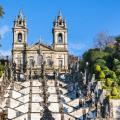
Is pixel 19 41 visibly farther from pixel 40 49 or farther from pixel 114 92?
pixel 114 92

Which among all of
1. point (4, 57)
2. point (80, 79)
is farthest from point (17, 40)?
point (80, 79)

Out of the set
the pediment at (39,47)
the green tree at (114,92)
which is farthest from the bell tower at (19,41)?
the green tree at (114,92)

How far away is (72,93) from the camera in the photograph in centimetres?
6912

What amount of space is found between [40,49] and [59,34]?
13.2ft

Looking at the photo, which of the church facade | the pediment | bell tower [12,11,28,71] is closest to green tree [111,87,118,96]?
the church facade

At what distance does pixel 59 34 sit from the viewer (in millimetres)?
100188

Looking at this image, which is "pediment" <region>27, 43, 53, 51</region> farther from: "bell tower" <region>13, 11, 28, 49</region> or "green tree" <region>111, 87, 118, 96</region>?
"green tree" <region>111, 87, 118, 96</region>

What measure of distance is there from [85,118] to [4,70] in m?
23.0

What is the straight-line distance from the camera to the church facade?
97.0 metres

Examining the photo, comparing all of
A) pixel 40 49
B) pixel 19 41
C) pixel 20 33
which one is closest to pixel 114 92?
pixel 40 49

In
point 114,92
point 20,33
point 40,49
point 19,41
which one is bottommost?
point 114,92

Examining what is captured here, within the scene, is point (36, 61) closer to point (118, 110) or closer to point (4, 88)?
point (4, 88)

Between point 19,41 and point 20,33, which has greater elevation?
point 20,33

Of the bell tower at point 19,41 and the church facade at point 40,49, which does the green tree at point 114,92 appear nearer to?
the church facade at point 40,49
